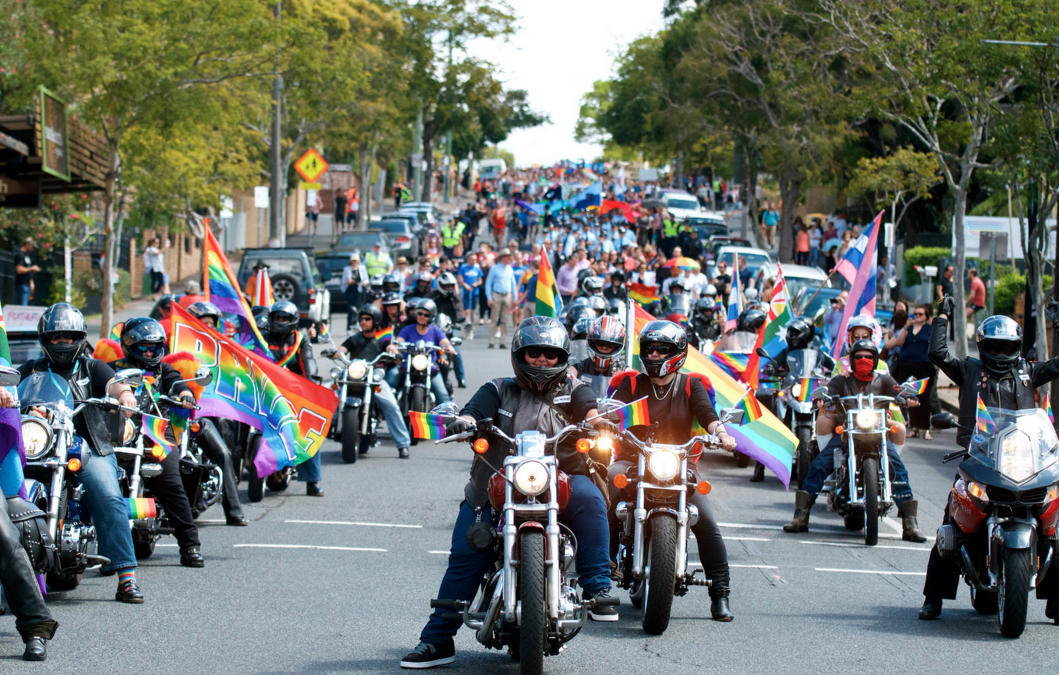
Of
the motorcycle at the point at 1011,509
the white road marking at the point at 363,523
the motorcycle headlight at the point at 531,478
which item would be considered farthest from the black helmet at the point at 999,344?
the white road marking at the point at 363,523

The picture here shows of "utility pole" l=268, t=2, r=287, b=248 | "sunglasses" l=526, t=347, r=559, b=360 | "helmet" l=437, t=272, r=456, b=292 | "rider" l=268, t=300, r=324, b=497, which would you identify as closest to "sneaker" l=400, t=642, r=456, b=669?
"sunglasses" l=526, t=347, r=559, b=360

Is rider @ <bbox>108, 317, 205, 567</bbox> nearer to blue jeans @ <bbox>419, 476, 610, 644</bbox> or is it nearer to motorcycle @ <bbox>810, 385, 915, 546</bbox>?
blue jeans @ <bbox>419, 476, 610, 644</bbox>

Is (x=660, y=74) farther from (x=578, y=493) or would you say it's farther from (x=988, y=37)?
(x=578, y=493)

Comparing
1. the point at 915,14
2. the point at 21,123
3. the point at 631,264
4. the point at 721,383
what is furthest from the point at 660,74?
the point at 721,383

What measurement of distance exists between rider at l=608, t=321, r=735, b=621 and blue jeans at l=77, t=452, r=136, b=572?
288 centimetres

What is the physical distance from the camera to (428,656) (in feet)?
22.7

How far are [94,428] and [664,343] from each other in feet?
11.2

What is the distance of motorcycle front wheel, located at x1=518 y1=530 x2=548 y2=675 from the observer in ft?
20.6

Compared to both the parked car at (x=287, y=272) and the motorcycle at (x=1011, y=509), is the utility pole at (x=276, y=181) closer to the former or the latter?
the parked car at (x=287, y=272)

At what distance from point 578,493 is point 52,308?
355 cm

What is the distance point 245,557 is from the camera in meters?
10.1

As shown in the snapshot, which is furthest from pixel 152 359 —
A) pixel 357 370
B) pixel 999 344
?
pixel 999 344

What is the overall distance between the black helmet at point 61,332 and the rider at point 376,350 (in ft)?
22.1

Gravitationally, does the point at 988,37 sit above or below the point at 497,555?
above
